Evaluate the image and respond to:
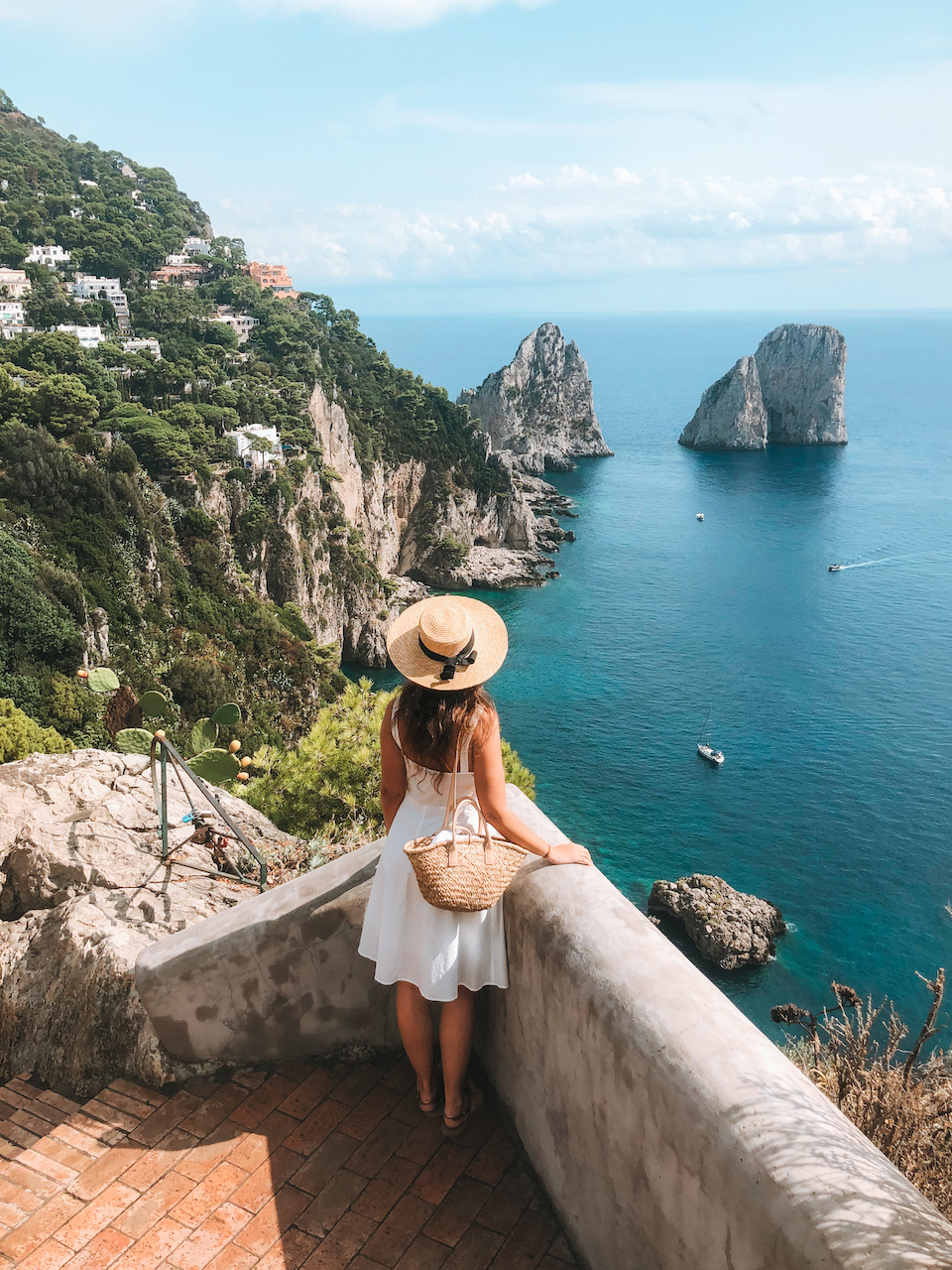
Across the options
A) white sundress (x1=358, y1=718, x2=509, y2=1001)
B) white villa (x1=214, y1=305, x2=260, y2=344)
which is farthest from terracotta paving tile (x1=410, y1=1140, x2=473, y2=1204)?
white villa (x1=214, y1=305, x2=260, y2=344)

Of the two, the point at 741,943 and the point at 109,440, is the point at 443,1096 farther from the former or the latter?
the point at 109,440

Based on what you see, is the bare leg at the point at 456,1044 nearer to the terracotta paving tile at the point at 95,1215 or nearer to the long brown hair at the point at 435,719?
the long brown hair at the point at 435,719

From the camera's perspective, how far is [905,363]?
190m

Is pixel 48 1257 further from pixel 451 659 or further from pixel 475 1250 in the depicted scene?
pixel 451 659

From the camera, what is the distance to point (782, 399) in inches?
3922

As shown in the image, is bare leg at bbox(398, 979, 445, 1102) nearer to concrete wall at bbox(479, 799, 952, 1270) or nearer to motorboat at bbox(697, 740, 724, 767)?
concrete wall at bbox(479, 799, 952, 1270)

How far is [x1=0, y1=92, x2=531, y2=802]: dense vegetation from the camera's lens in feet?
97.0

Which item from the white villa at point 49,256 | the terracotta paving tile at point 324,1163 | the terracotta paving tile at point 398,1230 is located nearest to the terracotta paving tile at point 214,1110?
the terracotta paving tile at point 324,1163

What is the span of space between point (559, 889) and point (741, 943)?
958 inches

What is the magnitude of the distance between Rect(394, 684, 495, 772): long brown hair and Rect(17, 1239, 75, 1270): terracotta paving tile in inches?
74.5

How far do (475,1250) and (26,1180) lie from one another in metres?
1.62

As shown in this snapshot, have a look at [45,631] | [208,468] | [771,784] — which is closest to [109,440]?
[208,468]

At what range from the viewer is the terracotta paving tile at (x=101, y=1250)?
266cm

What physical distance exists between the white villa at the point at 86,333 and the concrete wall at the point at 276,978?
5540 centimetres
